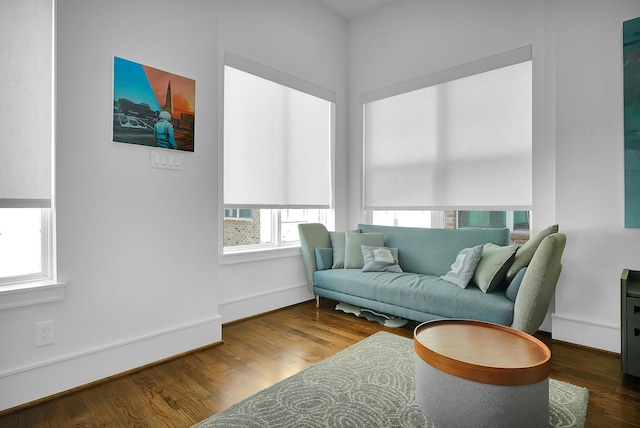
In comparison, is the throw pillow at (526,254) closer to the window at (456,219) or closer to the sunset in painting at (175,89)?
the window at (456,219)

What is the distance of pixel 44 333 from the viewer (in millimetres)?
1955

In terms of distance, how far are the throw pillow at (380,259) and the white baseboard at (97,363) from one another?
1.56 meters

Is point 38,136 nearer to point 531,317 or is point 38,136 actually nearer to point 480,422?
point 480,422

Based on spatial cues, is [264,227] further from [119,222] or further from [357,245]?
[119,222]

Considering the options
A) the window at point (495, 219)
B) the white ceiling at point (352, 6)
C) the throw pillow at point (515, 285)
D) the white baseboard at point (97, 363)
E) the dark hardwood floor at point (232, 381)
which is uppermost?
the white ceiling at point (352, 6)

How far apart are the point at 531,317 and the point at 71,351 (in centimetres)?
291

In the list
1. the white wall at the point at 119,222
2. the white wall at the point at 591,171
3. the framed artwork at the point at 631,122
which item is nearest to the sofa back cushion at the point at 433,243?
the white wall at the point at 591,171

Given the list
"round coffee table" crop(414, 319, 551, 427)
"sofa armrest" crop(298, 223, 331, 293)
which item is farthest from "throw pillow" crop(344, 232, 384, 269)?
"round coffee table" crop(414, 319, 551, 427)

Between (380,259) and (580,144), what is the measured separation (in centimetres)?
192

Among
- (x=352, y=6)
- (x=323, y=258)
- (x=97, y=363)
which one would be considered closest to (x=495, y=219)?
(x=323, y=258)

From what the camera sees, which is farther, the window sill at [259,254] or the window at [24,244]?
the window sill at [259,254]

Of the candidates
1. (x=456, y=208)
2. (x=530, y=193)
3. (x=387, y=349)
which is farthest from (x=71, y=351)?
(x=530, y=193)

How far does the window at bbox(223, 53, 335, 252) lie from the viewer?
3291 millimetres

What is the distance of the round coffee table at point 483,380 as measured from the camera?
1.40m
